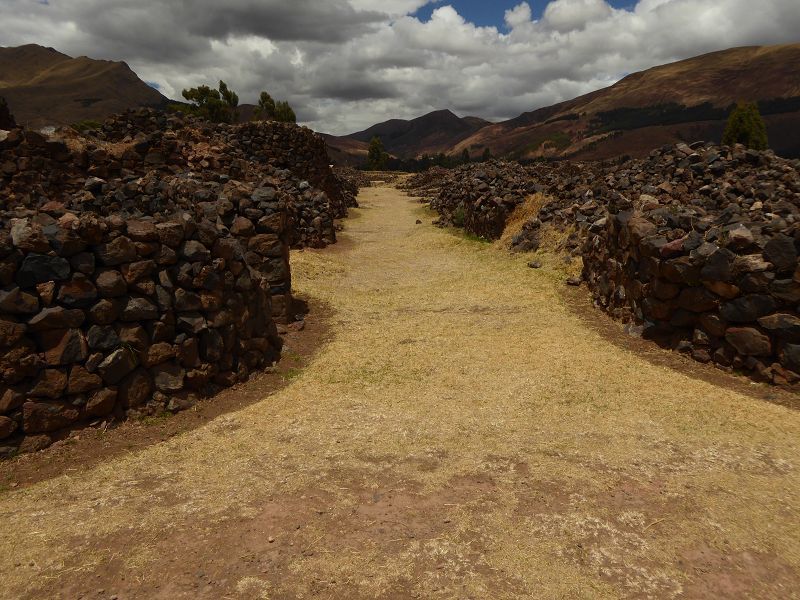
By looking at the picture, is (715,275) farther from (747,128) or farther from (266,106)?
(266,106)

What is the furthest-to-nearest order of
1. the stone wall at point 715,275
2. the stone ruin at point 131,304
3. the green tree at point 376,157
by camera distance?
the green tree at point 376,157 → the stone wall at point 715,275 → the stone ruin at point 131,304

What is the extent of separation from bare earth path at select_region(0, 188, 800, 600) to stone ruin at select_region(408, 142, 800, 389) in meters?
1.26

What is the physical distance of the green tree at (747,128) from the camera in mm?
43509

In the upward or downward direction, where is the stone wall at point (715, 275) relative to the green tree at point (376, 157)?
downward

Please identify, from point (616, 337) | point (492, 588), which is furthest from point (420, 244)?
point (492, 588)

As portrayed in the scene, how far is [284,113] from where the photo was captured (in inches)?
2525

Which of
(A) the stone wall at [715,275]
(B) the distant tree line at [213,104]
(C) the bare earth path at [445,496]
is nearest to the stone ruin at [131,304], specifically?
(C) the bare earth path at [445,496]

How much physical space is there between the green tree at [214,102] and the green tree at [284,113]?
729 centimetres

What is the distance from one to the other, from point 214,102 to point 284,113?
1250 cm

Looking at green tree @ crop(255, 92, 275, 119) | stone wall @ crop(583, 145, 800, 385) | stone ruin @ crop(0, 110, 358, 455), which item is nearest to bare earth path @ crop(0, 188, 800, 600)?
stone ruin @ crop(0, 110, 358, 455)

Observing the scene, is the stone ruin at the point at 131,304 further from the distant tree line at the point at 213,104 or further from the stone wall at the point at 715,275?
the distant tree line at the point at 213,104

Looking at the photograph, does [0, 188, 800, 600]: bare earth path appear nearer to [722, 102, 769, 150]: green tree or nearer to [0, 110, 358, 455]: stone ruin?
[0, 110, 358, 455]: stone ruin

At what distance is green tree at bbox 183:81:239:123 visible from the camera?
5294 centimetres

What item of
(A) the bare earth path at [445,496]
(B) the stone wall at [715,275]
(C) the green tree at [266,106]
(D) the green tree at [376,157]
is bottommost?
(A) the bare earth path at [445,496]
